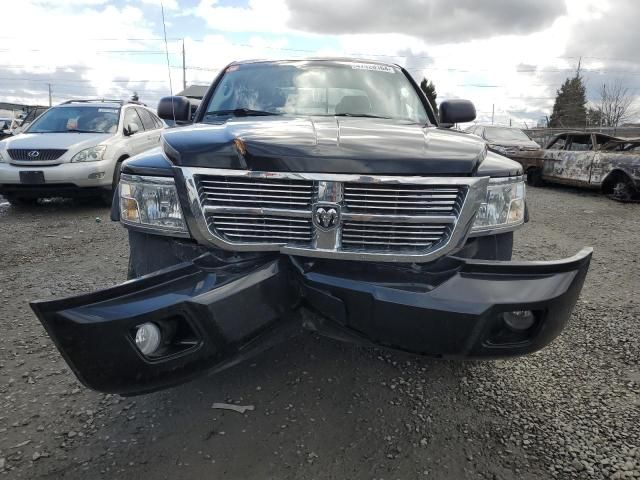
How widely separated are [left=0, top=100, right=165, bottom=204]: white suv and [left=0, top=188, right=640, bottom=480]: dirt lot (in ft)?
14.0

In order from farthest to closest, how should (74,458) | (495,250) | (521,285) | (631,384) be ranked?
1. (631,384)
2. (495,250)
3. (74,458)
4. (521,285)

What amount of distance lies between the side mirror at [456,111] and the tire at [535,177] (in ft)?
29.5

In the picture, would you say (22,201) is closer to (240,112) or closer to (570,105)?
(240,112)

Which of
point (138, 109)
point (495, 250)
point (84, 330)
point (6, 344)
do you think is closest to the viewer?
point (84, 330)

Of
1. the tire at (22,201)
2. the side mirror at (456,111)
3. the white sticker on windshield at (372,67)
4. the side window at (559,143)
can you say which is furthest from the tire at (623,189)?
the tire at (22,201)

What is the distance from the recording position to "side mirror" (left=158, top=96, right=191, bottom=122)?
375cm

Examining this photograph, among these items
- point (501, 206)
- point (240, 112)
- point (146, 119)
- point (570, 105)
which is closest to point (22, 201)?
point (146, 119)

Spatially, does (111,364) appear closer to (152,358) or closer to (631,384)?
(152,358)

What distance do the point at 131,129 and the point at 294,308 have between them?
302 inches

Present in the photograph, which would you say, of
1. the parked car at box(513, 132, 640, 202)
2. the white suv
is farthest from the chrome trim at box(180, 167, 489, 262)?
the parked car at box(513, 132, 640, 202)

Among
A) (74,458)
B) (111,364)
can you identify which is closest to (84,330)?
(111,364)

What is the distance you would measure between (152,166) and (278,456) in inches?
53.3

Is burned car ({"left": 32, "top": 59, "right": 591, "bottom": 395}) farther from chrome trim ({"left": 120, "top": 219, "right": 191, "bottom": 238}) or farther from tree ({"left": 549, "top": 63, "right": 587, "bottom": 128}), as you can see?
tree ({"left": 549, "top": 63, "right": 587, "bottom": 128})

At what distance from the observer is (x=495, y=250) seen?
2162 millimetres
